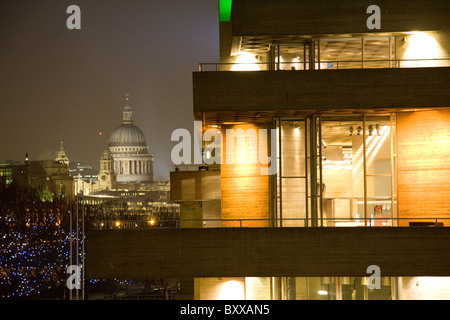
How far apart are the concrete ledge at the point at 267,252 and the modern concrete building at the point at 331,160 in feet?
0.09

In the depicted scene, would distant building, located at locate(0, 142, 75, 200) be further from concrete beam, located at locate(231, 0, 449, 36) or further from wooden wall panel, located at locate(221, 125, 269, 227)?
concrete beam, located at locate(231, 0, 449, 36)

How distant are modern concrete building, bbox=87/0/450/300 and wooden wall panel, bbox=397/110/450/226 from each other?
0.10 ft

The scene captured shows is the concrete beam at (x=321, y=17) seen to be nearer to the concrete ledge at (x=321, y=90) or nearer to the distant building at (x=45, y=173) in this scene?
the concrete ledge at (x=321, y=90)

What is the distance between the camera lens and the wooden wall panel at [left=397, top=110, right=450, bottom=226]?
23.5 metres

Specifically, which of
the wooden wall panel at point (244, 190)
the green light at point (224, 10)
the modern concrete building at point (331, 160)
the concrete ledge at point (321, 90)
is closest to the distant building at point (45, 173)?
the green light at point (224, 10)

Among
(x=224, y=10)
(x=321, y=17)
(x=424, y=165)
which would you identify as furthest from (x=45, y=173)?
(x=424, y=165)

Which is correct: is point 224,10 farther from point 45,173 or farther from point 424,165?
point 45,173

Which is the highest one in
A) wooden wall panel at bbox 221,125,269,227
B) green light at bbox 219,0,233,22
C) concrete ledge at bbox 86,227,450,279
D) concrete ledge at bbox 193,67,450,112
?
green light at bbox 219,0,233,22

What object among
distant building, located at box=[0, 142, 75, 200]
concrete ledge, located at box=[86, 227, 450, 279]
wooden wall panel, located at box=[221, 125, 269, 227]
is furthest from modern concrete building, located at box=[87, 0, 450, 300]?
distant building, located at box=[0, 142, 75, 200]

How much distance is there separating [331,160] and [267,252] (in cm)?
379

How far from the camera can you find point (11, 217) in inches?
2908

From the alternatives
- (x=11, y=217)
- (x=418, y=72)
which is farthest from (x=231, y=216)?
(x=11, y=217)
